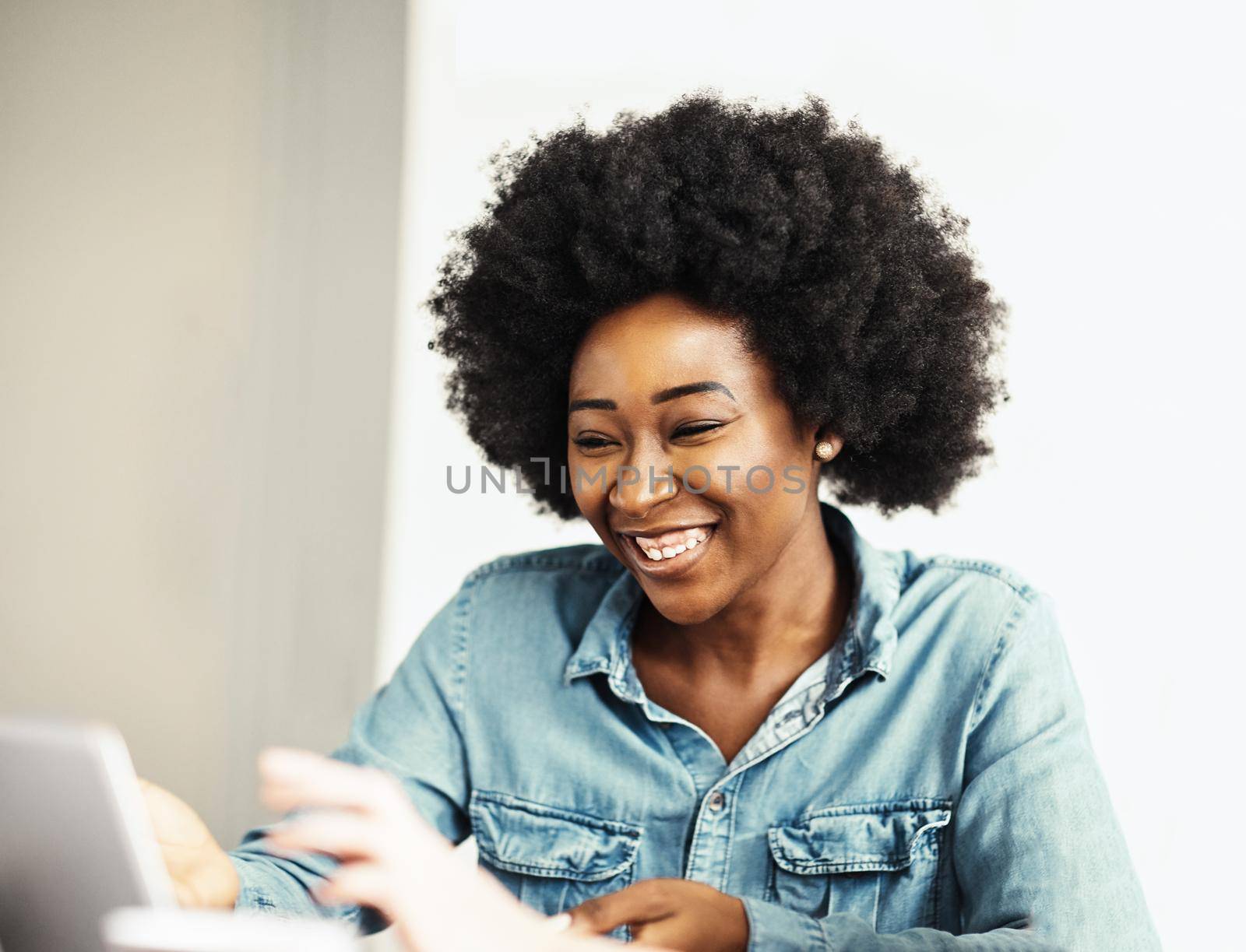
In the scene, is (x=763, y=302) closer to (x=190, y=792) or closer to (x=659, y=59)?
(x=659, y=59)

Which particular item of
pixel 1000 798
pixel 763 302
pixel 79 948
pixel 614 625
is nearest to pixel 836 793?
pixel 1000 798

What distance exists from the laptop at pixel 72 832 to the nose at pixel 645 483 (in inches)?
25.3

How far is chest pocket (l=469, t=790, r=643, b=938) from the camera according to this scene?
56.3 inches

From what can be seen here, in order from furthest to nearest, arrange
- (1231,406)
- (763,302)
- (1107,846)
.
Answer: (1231,406)
(763,302)
(1107,846)

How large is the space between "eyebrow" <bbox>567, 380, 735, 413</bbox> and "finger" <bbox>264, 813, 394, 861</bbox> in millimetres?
619

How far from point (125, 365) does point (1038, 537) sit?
5.22 ft

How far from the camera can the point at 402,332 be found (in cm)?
237

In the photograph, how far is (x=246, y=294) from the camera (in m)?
2.34

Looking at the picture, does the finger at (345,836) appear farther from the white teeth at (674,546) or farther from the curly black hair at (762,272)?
the curly black hair at (762,272)

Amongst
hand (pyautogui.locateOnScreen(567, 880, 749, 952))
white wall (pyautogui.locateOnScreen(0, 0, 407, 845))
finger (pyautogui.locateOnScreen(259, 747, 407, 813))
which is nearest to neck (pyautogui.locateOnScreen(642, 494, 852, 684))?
hand (pyautogui.locateOnScreen(567, 880, 749, 952))

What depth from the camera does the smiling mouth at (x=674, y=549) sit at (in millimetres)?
1338

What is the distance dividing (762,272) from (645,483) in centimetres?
25

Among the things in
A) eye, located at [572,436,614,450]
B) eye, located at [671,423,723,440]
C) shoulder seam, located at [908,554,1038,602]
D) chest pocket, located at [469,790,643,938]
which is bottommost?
chest pocket, located at [469,790,643,938]

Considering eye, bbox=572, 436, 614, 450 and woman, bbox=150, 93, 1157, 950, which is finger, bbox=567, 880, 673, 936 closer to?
woman, bbox=150, 93, 1157, 950
